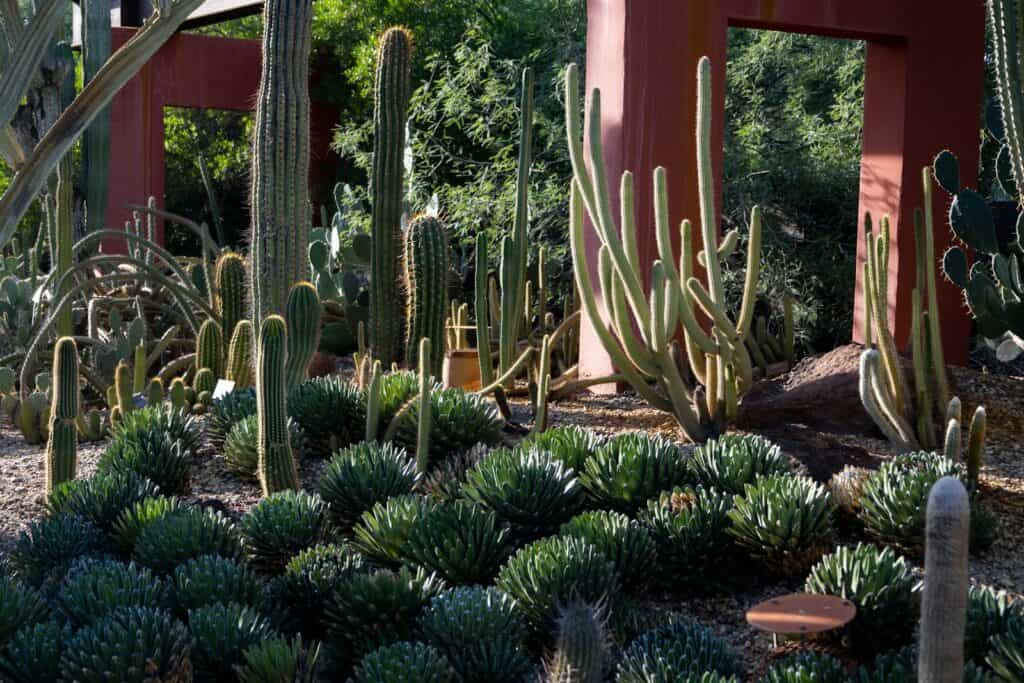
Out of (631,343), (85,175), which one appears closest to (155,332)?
(85,175)

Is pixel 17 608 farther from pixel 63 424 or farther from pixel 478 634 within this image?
pixel 63 424

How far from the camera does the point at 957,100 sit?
24.5ft

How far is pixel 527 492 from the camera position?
3.75m

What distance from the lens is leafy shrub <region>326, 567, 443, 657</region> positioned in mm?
3219

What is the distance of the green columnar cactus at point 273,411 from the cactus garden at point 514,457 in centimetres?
1

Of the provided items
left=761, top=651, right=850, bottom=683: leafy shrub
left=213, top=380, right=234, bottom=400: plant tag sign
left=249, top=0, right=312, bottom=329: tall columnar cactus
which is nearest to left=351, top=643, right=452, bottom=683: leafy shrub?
left=761, top=651, right=850, bottom=683: leafy shrub

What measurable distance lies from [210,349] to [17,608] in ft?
9.74

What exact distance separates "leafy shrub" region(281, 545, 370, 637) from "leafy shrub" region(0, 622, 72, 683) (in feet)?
2.03

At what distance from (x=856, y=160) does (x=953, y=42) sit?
11.4 ft

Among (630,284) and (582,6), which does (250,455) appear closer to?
(630,284)

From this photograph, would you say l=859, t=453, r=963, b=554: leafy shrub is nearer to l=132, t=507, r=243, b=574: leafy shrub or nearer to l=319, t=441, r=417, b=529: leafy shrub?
l=319, t=441, r=417, b=529: leafy shrub

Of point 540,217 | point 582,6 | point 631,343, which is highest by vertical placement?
point 582,6

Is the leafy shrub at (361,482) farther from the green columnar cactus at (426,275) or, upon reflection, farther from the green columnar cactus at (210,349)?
the green columnar cactus at (210,349)

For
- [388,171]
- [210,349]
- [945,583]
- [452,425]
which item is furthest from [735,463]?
[210,349]
